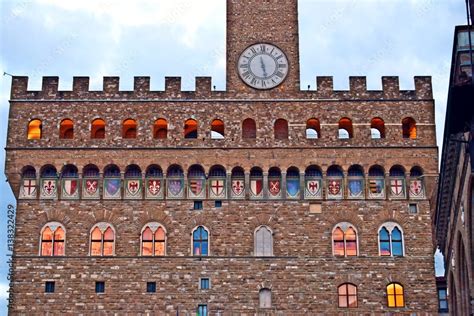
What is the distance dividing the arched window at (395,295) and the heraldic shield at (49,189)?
1591cm

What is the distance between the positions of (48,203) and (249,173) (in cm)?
941

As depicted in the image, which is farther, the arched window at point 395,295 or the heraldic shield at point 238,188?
the heraldic shield at point 238,188

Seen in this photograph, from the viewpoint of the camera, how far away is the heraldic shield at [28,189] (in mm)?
45031

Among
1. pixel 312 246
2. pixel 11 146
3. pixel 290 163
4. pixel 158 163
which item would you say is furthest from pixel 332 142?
pixel 11 146

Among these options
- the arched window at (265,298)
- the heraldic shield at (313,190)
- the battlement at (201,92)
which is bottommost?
the arched window at (265,298)

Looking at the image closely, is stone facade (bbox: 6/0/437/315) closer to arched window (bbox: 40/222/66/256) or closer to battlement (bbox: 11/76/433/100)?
battlement (bbox: 11/76/433/100)

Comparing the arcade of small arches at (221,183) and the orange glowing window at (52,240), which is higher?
the arcade of small arches at (221,183)

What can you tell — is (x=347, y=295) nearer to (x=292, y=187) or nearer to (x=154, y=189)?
(x=292, y=187)

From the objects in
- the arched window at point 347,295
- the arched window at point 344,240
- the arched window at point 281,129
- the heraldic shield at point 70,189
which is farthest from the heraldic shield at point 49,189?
the arched window at point 347,295

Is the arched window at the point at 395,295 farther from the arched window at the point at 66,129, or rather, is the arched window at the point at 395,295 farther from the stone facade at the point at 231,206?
the arched window at the point at 66,129

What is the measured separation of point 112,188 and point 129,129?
3.51 m

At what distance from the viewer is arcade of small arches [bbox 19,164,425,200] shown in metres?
45.0

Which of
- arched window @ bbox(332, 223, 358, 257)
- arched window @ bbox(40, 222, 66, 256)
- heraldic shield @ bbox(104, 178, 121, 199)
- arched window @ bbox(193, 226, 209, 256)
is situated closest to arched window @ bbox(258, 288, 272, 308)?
arched window @ bbox(193, 226, 209, 256)

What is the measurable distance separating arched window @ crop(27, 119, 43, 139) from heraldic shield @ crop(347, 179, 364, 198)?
1484 centimetres
